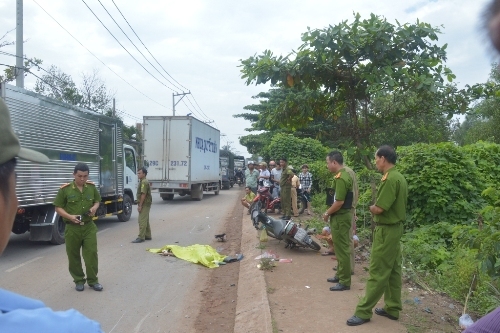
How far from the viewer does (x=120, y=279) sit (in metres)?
7.58

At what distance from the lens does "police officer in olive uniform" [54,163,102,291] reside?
6.81m

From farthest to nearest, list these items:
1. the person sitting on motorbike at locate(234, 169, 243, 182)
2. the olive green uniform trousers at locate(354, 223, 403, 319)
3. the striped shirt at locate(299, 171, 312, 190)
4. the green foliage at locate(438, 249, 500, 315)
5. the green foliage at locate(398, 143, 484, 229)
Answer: the person sitting on motorbike at locate(234, 169, 243, 182), the striped shirt at locate(299, 171, 312, 190), the green foliage at locate(398, 143, 484, 229), the green foliage at locate(438, 249, 500, 315), the olive green uniform trousers at locate(354, 223, 403, 319)

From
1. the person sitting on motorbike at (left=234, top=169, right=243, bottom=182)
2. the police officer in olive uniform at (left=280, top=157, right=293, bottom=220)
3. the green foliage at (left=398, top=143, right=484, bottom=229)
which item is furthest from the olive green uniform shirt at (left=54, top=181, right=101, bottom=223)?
the person sitting on motorbike at (left=234, top=169, right=243, bottom=182)

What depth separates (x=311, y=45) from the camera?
6906 mm

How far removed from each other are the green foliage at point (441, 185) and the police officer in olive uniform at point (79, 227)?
6448 millimetres

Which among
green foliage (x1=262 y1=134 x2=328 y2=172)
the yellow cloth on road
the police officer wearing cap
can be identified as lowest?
the yellow cloth on road

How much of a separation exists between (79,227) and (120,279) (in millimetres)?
1250

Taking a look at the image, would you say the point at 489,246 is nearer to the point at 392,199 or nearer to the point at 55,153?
the point at 392,199

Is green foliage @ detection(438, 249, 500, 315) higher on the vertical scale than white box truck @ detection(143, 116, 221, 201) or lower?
lower

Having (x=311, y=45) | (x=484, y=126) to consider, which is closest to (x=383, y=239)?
(x=311, y=45)

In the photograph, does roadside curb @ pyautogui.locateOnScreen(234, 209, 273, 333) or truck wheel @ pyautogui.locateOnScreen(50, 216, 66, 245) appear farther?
truck wheel @ pyautogui.locateOnScreen(50, 216, 66, 245)

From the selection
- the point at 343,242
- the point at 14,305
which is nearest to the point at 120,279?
the point at 343,242

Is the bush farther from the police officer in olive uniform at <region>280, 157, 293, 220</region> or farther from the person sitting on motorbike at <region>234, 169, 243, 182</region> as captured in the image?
the person sitting on motorbike at <region>234, 169, 243, 182</region>

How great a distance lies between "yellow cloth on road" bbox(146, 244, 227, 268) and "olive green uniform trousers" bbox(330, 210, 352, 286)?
2.98 m
